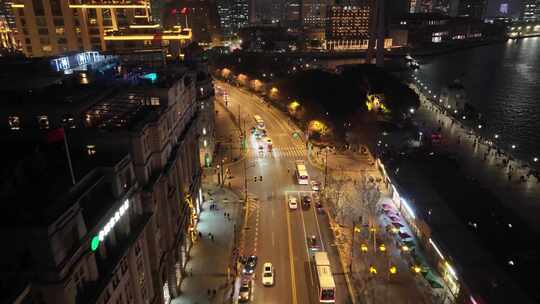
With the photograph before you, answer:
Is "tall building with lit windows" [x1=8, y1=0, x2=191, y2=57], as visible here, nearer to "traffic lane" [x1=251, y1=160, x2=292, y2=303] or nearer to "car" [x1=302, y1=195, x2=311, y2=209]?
"traffic lane" [x1=251, y1=160, x2=292, y2=303]

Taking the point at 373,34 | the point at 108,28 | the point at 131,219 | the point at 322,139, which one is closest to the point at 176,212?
the point at 131,219

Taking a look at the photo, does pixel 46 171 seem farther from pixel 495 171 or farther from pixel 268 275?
pixel 495 171

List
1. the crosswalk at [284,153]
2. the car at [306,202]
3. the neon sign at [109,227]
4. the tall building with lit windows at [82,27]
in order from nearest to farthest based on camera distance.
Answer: the neon sign at [109,227] → the car at [306,202] → the tall building with lit windows at [82,27] → the crosswalk at [284,153]

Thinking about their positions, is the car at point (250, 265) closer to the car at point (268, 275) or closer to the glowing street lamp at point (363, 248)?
the car at point (268, 275)

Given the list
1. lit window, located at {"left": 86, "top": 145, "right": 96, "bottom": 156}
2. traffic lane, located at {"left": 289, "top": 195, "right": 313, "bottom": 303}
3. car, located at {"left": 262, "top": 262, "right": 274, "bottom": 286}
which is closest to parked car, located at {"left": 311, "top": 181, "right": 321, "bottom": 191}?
traffic lane, located at {"left": 289, "top": 195, "right": 313, "bottom": 303}

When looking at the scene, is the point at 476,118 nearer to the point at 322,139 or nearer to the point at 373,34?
Answer: the point at 322,139

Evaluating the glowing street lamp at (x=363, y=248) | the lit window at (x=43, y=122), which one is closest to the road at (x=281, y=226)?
the glowing street lamp at (x=363, y=248)

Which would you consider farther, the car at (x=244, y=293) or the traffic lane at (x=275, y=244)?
the traffic lane at (x=275, y=244)

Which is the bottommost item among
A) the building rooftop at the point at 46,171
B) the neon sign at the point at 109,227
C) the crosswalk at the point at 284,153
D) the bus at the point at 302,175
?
the crosswalk at the point at 284,153
